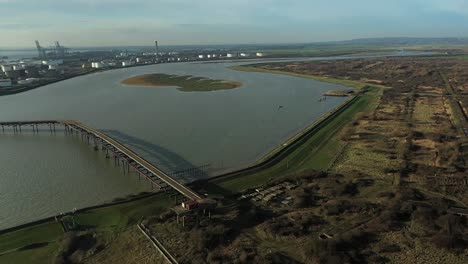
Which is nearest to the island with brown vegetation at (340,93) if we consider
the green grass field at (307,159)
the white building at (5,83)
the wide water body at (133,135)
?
the wide water body at (133,135)

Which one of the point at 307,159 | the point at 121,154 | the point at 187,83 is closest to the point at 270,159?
the point at 307,159

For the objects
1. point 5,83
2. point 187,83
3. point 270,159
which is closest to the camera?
point 270,159

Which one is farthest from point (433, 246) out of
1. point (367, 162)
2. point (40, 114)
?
point (40, 114)

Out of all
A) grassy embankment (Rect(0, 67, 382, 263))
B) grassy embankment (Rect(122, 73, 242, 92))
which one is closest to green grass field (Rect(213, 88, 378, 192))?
grassy embankment (Rect(0, 67, 382, 263))

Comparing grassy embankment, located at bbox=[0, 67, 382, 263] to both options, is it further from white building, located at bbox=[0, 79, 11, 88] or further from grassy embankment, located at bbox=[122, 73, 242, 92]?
white building, located at bbox=[0, 79, 11, 88]

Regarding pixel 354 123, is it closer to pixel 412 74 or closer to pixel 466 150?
pixel 466 150

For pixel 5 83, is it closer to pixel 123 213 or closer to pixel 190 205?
pixel 123 213
